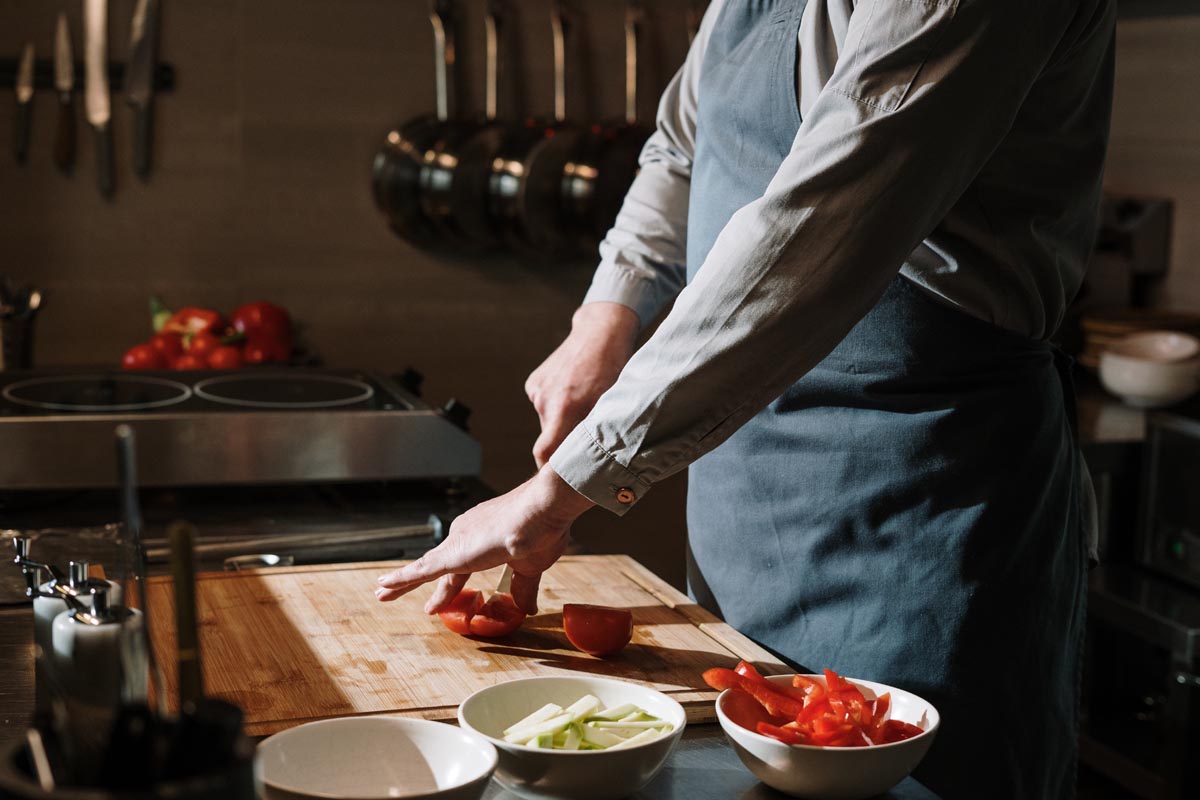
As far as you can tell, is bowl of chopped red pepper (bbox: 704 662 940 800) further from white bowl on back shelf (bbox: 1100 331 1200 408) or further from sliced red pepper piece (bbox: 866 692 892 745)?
white bowl on back shelf (bbox: 1100 331 1200 408)

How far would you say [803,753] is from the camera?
0.70 metres

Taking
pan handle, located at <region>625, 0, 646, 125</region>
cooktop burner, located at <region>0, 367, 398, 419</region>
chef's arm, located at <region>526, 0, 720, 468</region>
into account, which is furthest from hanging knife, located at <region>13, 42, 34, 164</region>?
chef's arm, located at <region>526, 0, 720, 468</region>

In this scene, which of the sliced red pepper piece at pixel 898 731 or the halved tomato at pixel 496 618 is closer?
the sliced red pepper piece at pixel 898 731

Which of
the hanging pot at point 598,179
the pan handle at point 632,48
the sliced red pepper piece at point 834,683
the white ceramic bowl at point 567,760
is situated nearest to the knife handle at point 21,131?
the hanging pot at point 598,179

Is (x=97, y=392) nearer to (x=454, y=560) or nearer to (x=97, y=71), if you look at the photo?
(x=97, y=71)

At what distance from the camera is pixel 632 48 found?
2.55 meters

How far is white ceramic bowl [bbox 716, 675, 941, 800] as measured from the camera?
700 mm

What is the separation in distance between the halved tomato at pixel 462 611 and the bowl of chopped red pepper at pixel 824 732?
9.4 inches

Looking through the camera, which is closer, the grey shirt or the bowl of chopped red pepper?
the bowl of chopped red pepper

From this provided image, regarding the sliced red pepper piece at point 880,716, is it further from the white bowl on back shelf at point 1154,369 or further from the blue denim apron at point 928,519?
the white bowl on back shelf at point 1154,369

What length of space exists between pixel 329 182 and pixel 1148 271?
62.2 inches

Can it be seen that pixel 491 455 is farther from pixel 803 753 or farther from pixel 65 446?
pixel 803 753

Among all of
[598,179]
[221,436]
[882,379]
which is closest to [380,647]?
[882,379]

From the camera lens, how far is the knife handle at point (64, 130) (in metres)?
2.20
